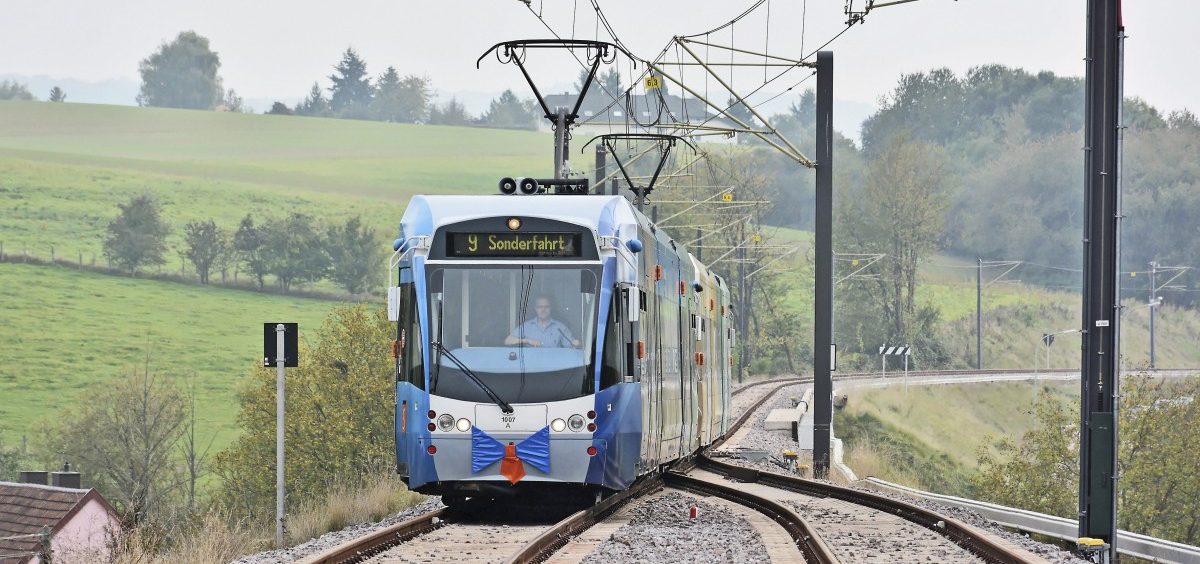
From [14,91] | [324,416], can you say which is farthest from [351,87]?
[324,416]

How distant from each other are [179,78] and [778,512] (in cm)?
14860

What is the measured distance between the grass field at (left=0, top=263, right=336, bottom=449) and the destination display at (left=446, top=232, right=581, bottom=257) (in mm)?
61244

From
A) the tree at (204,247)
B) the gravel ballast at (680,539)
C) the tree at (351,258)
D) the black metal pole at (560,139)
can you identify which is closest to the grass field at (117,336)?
the tree at (204,247)

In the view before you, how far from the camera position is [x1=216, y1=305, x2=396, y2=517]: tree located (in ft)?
200

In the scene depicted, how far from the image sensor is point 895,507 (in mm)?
17859

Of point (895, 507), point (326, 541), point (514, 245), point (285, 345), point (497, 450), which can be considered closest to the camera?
point (326, 541)

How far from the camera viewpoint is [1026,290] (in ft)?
336

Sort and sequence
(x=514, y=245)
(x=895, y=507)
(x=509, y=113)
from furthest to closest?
(x=509, y=113) → (x=895, y=507) → (x=514, y=245)

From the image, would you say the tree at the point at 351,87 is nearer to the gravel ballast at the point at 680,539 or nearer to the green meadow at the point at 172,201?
the green meadow at the point at 172,201

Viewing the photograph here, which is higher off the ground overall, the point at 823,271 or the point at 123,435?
the point at 823,271

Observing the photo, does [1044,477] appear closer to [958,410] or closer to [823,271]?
[823,271]

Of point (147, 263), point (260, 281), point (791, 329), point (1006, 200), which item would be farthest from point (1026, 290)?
point (147, 263)

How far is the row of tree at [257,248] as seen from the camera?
9412 centimetres

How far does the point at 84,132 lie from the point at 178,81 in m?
36.4
